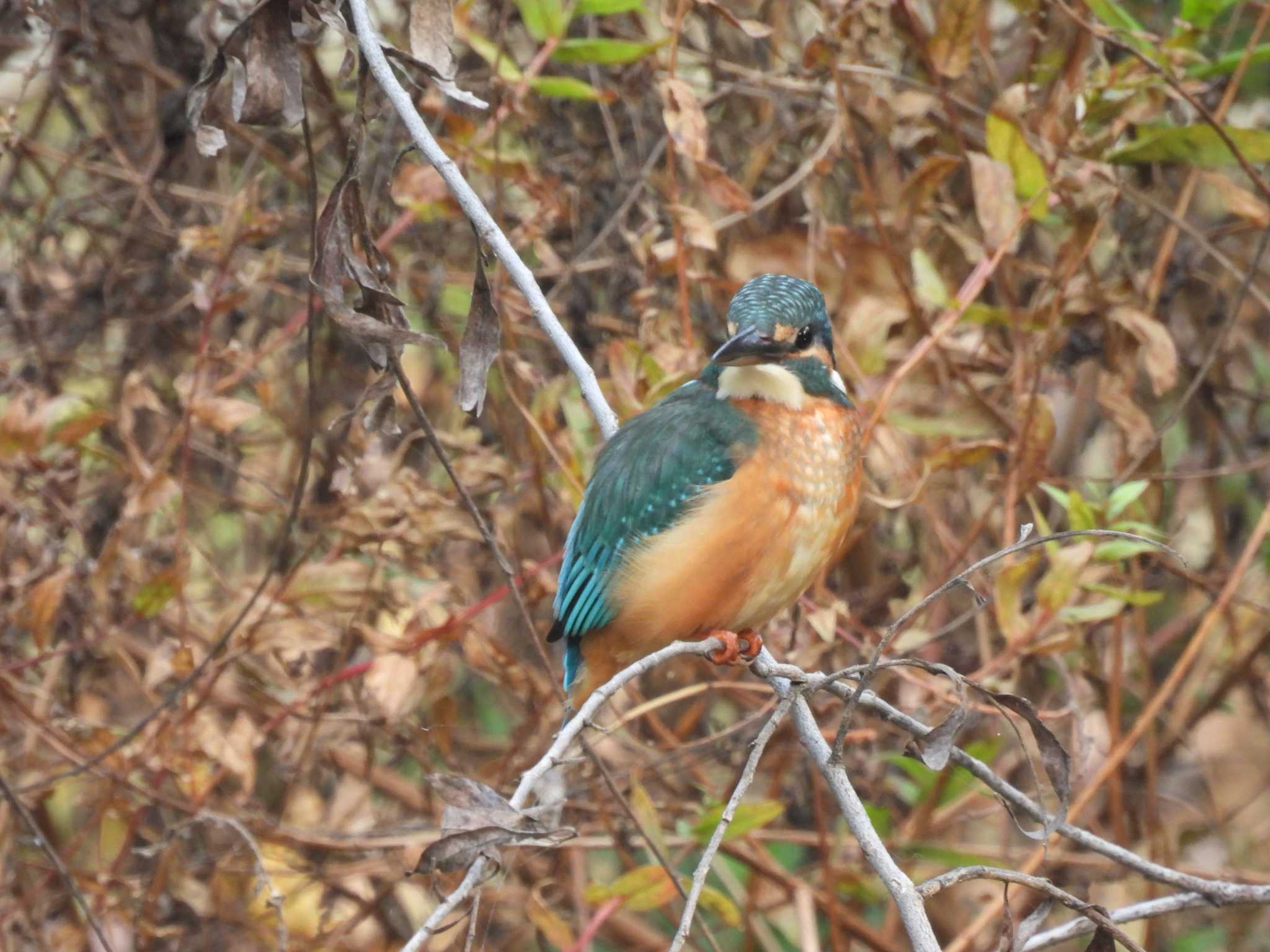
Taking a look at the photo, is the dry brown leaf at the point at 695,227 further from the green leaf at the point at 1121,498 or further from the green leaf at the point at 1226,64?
the green leaf at the point at 1226,64

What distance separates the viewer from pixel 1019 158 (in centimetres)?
250

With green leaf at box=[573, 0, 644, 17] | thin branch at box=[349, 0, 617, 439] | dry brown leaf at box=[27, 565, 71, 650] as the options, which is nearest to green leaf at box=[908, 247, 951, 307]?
green leaf at box=[573, 0, 644, 17]

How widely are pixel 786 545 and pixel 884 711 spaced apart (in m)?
0.55

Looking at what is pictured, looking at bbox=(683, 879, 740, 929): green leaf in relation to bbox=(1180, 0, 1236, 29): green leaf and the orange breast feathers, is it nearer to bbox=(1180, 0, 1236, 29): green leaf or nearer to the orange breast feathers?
the orange breast feathers

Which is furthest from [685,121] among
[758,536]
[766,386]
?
[758,536]

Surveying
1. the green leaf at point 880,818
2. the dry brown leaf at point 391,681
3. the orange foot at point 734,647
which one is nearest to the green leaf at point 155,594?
the dry brown leaf at point 391,681

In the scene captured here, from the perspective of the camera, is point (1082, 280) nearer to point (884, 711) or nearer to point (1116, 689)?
point (1116, 689)

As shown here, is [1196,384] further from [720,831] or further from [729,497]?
[720,831]

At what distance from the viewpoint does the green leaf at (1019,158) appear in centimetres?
247

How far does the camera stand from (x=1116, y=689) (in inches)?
118

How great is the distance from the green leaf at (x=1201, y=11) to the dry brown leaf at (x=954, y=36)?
0.35 meters

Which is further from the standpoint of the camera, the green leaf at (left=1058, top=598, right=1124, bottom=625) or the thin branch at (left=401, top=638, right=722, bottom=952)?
the green leaf at (left=1058, top=598, right=1124, bottom=625)

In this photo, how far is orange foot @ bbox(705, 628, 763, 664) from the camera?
221cm

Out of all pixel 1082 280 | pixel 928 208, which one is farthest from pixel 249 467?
pixel 1082 280
